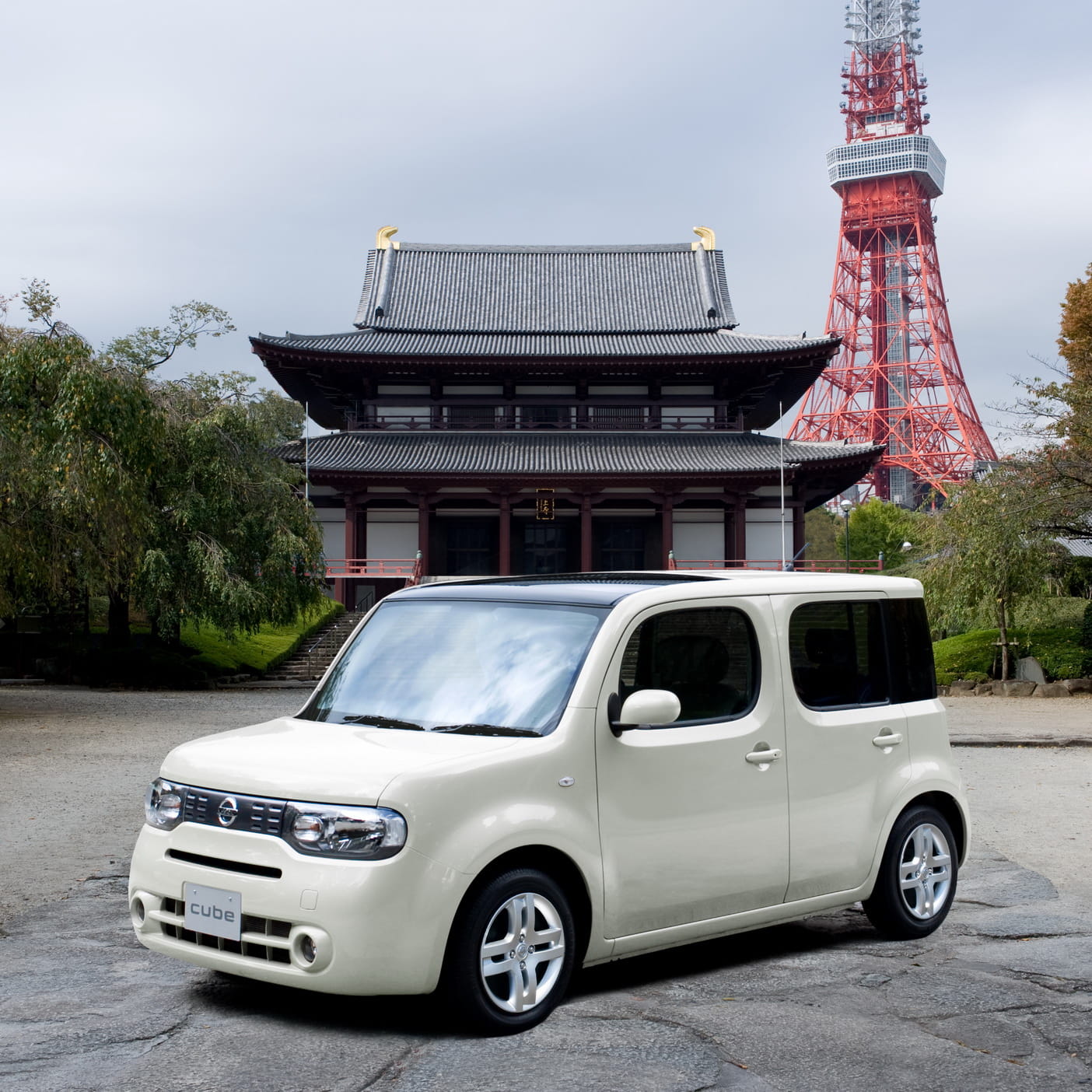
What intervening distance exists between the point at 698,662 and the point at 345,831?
1.74 meters

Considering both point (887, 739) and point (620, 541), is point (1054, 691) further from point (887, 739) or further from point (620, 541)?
point (887, 739)

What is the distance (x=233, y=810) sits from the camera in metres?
4.36

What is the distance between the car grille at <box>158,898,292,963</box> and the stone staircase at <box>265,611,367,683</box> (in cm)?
2255

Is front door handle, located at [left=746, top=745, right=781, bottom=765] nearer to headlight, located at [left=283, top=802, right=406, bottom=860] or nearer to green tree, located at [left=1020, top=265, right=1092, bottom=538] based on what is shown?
headlight, located at [left=283, top=802, right=406, bottom=860]

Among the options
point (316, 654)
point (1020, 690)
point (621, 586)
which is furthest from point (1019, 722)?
point (316, 654)

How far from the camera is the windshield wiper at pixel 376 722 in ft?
15.8

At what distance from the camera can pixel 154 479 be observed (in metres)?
23.7

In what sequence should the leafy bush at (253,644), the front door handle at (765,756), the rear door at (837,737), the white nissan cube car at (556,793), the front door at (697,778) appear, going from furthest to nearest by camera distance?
the leafy bush at (253,644)
the rear door at (837,737)
the front door handle at (765,756)
the front door at (697,778)
the white nissan cube car at (556,793)

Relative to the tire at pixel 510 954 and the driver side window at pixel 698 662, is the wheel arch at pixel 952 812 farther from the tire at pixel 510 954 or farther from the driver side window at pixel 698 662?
the tire at pixel 510 954

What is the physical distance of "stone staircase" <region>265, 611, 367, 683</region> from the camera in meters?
28.6

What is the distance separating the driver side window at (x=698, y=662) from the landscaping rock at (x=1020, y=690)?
20.3 meters

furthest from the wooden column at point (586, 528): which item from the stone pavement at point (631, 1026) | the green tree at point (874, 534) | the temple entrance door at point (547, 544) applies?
the stone pavement at point (631, 1026)

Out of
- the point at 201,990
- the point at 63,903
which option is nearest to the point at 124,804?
the point at 63,903

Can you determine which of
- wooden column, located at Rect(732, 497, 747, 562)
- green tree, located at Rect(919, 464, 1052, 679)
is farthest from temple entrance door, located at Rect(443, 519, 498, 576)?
green tree, located at Rect(919, 464, 1052, 679)
